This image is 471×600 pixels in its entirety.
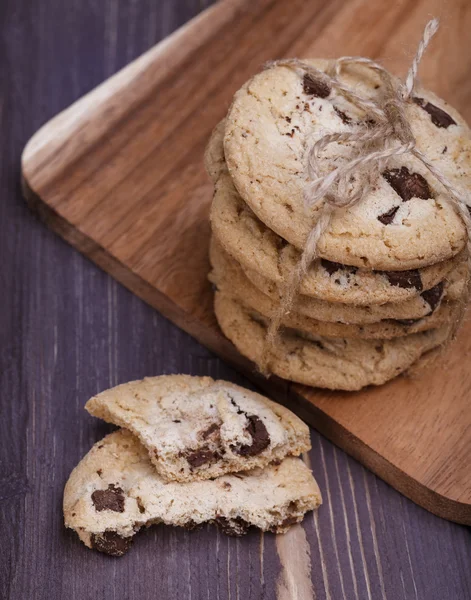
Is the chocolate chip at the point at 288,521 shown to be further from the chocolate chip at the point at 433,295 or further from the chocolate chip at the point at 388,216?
the chocolate chip at the point at 388,216

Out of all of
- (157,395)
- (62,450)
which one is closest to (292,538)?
(157,395)

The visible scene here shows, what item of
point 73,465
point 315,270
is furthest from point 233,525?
point 315,270

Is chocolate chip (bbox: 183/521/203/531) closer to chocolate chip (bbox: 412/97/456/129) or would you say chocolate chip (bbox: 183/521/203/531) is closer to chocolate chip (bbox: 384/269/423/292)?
chocolate chip (bbox: 384/269/423/292)

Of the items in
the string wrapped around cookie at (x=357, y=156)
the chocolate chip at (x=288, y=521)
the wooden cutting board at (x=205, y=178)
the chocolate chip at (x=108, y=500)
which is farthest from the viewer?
the wooden cutting board at (x=205, y=178)

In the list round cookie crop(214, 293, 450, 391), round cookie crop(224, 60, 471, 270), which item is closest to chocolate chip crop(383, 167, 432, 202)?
round cookie crop(224, 60, 471, 270)

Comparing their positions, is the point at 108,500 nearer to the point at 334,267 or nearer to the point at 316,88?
the point at 334,267

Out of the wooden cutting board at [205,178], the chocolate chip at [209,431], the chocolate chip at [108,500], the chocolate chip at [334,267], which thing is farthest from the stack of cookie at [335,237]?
the chocolate chip at [108,500]

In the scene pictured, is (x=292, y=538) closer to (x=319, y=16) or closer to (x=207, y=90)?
(x=207, y=90)
